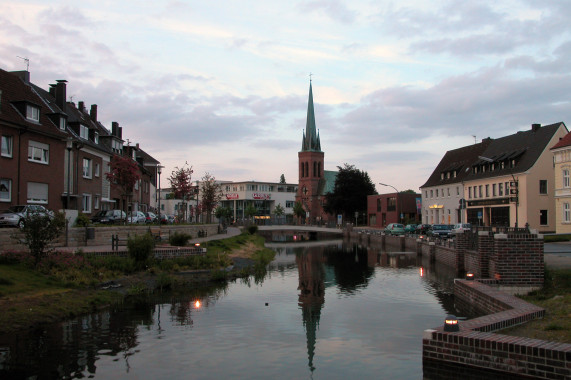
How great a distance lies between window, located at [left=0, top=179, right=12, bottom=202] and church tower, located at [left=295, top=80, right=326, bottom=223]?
10424 cm

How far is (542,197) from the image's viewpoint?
5641cm

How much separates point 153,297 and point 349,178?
293 ft

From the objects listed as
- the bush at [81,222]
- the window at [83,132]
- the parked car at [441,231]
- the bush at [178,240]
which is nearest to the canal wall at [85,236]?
the bush at [81,222]

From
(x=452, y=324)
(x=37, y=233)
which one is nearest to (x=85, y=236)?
(x=37, y=233)

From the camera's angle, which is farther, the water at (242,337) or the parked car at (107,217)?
the parked car at (107,217)

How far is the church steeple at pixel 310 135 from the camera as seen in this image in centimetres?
13525

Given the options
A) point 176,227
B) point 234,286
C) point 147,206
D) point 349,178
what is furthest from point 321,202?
point 234,286

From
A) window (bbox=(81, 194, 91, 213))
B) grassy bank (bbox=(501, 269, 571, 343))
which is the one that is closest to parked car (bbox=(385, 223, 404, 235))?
window (bbox=(81, 194, 91, 213))

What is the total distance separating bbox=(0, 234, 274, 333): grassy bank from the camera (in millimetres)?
15531

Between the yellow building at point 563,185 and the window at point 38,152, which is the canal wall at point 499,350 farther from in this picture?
the yellow building at point 563,185

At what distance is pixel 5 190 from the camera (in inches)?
1238

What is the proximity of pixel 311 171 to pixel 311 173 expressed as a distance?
0.53 meters

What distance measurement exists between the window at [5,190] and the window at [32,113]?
4920 mm

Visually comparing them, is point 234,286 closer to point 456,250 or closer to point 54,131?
point 456,250
